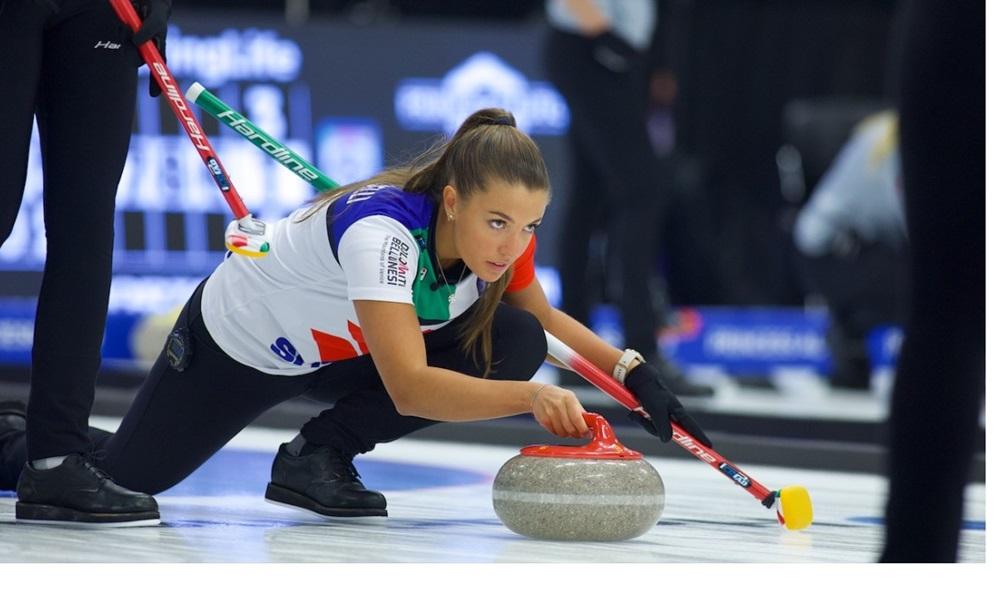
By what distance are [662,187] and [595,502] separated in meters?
2.82

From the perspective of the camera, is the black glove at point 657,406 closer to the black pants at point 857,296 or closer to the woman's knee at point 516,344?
the woman's knee at point 516,344

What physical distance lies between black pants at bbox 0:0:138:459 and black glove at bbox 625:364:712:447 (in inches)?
34.6

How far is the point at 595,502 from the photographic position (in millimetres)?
2293

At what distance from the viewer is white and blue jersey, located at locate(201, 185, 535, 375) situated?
7.43 ft

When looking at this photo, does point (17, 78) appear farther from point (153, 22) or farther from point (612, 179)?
point (612, 179)

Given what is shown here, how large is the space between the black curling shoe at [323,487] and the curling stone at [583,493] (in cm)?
33

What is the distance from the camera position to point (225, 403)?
2602 millimetres

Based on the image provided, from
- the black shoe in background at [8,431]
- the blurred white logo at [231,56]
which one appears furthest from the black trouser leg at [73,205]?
the blurred white logo at [231,56]

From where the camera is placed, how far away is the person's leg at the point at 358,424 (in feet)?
8.50

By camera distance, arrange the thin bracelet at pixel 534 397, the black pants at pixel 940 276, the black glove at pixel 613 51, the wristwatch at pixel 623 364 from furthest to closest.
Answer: the black glove at pixel 613 51 → the wristwatch at pixel 623 364 → the thin bracelet at pixel 534 397 → the black pants at pixel 940 276

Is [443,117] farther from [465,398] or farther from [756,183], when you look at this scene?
[465,398]

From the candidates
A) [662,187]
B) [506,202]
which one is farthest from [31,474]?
A: [662,187]

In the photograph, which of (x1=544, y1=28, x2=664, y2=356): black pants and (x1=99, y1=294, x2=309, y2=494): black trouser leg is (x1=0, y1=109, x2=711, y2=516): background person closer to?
(x1=99, y1=294, x2=309, y2=494): black trouser leg

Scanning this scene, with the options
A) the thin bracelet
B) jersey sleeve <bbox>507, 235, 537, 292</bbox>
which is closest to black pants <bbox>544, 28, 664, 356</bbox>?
jersey sleeve <bbox>507, 235, 537, 292</bbox>
